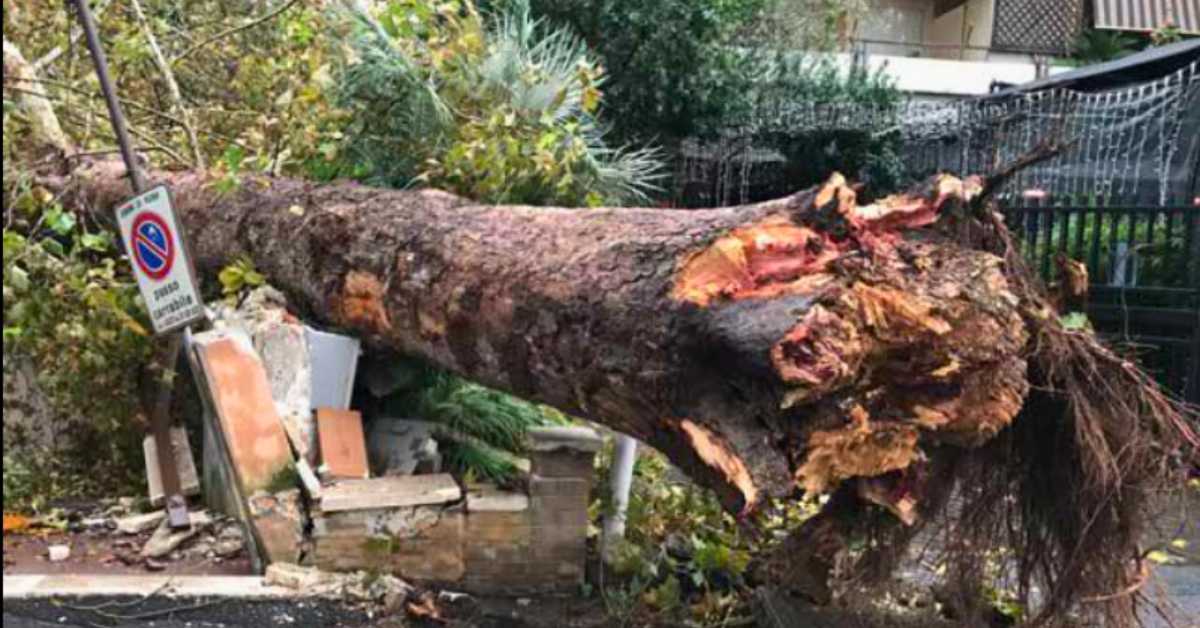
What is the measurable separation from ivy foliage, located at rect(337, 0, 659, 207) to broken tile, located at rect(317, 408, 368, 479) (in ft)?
5.24

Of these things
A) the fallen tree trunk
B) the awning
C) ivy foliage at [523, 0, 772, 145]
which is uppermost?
the awning

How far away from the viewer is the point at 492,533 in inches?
170

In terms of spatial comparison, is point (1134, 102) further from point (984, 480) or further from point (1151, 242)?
point (984, 480)

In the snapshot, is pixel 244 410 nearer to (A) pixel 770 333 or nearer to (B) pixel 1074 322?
(A) pixel 770 333

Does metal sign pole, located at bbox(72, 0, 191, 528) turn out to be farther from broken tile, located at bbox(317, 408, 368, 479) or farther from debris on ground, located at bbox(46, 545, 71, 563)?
broken tile, located at bbox(317, 408, 368, 479)

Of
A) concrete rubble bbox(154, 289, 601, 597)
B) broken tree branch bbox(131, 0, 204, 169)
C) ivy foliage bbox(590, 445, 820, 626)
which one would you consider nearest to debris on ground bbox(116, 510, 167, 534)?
concrete rubble bbox(154, 289, 601, 597)

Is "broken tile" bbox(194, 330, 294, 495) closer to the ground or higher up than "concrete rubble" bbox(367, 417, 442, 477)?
higher up

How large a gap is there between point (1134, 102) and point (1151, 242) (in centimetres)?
123

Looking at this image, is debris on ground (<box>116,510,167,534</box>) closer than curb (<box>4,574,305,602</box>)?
No

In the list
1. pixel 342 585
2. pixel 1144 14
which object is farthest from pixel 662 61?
pixel 1144 14

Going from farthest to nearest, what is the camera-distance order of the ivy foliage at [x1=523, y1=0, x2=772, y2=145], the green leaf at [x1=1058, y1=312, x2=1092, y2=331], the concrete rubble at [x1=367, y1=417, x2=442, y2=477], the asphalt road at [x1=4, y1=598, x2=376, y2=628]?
the ivy foliage at [x1=523, y1=0, x2=772, y2=145] → the concrete rubble at [x1=367, y1=417, x2=442, y2=477] → the asphalt road at [x1=4, y1=598, x2=376, y2=628] → the green leaf at [x1=1058, y1=312, x2=1092, y2=331]

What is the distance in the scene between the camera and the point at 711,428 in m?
2.71

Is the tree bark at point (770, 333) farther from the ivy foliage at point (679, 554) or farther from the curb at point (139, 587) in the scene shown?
the curb at point (139, 587)

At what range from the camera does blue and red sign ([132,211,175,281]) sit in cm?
412
